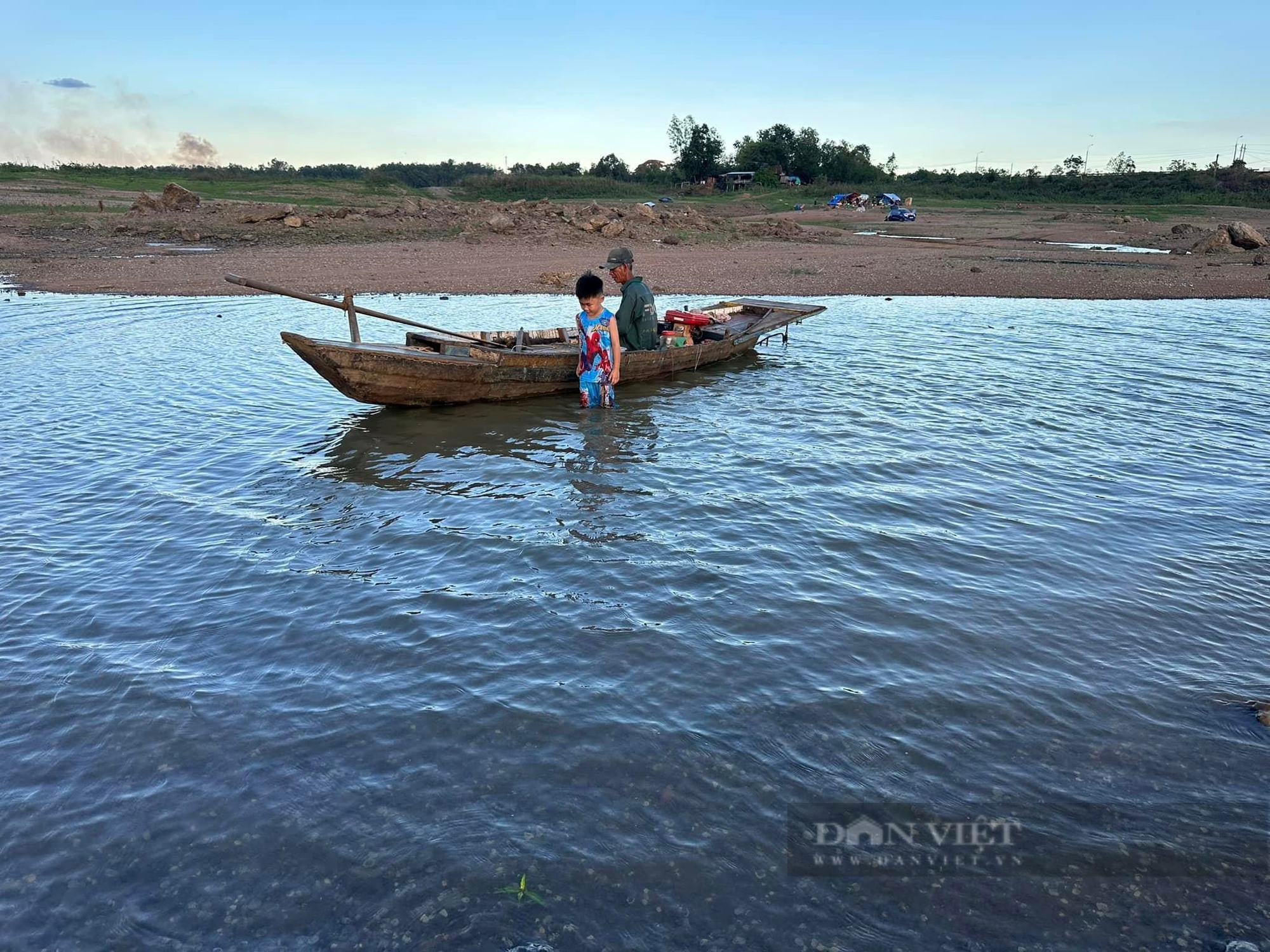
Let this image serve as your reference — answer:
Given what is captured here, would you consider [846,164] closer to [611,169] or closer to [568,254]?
[611,169]

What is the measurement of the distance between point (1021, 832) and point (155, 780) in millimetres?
4528

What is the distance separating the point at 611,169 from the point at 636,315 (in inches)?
3074

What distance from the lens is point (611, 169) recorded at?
85188mm

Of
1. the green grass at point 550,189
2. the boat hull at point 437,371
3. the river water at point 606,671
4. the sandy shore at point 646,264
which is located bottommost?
the river water at point 606,671

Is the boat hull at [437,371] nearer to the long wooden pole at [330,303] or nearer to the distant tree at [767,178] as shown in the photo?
the long wooden pole at [330,303]

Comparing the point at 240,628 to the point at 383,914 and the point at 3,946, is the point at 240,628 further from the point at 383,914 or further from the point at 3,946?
the point at 383,914

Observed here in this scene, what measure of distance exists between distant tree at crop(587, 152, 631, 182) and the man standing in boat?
7519 centimetres

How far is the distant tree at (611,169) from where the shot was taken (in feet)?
276

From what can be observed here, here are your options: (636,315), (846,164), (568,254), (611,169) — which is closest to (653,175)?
(611,169)

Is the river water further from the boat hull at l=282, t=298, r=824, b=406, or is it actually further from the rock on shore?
the rock on shore

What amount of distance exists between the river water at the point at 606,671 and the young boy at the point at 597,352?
999 mm

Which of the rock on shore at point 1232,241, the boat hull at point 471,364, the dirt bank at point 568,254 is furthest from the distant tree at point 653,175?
the boat hull at point 471,364

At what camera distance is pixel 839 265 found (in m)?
29.2

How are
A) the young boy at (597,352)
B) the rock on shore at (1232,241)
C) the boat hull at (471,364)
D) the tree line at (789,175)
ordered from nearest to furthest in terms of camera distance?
1. the boat hull at (471,364)
2. the young boy at (597,352)
3. the rock on shore at (1232,241)
4. the tree line at (789,175)
